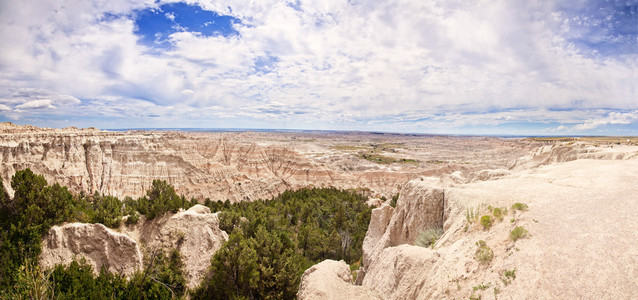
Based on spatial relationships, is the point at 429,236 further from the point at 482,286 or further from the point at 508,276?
the point at 508,276

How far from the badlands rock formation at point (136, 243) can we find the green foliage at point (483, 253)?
14760 mm

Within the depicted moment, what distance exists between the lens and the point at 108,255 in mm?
14555

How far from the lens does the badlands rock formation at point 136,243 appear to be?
1384 centimetres

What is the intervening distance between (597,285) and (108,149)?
6792cm

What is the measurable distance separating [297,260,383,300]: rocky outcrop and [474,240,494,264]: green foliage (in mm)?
4371

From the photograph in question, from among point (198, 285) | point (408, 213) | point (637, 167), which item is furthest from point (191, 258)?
point (637, 167)

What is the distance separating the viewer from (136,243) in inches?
607

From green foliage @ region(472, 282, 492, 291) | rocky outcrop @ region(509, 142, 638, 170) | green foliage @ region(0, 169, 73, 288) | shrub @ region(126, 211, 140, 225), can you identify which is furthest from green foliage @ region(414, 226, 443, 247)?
green foliage @ region(0, 169, 73, 288)

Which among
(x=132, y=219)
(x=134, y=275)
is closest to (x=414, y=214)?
(x=134, y=275)

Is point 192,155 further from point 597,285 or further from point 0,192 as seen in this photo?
point 597,285

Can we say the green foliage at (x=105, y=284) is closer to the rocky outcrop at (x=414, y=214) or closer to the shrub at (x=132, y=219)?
the shrub at (x=132, y=219)

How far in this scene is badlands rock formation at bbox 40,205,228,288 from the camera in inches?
545

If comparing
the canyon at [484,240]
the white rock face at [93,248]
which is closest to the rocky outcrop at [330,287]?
A: the canyon at [484,240]

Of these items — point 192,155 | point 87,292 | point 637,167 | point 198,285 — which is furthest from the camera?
point 192,155
